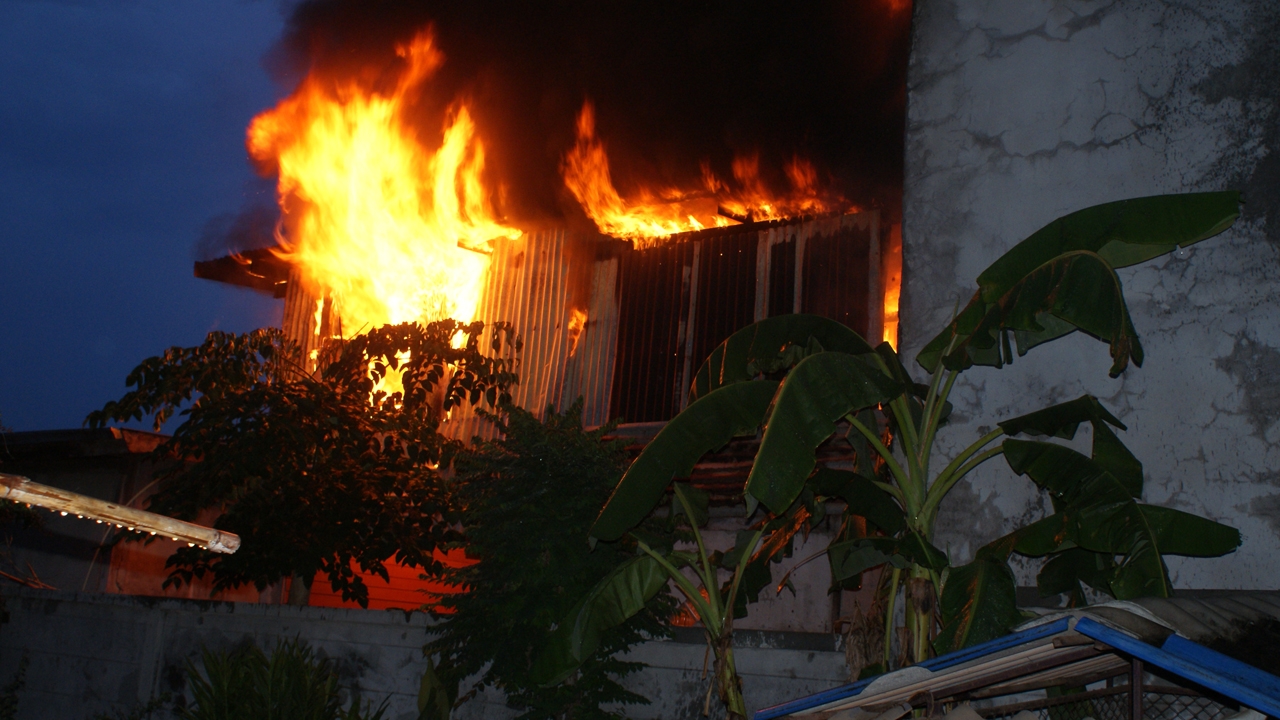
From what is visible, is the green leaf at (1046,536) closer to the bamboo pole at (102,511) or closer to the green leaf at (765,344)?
the green leaf at (765,344)

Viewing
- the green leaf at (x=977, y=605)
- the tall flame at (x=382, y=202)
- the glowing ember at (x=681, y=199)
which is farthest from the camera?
the tall flame at (x=382, y=202)

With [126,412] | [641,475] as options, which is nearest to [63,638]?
[126,412]

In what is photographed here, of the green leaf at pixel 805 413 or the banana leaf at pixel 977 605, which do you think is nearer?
the banana leaf at pixel 977 605

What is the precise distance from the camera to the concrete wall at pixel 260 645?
512cm

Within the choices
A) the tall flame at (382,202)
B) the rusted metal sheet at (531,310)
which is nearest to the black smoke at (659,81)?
the tall flame at (382,202)

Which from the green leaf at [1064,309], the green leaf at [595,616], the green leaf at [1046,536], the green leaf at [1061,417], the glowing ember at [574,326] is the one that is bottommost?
the green leaf at [595,616]

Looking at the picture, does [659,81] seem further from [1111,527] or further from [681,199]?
[1111,527]

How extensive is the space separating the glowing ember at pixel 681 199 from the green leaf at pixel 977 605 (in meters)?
5.96

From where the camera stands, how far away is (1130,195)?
539 centimetres

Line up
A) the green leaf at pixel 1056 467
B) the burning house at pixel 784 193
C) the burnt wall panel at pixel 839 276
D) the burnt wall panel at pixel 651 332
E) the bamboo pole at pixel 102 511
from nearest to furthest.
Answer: the bamboo pole at pixel 102 511 → the green leaf at pixel 1056 467 → the burning house at pixel 784 193 → the burnt wall panel at pixel 839 276 → the burnt wall panel at pixel 651 332

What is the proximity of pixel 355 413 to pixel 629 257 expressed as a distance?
3.31m

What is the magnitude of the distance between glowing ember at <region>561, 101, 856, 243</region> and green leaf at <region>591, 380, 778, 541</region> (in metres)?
5.52

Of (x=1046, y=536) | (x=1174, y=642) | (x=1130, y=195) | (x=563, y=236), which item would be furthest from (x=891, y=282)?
(x=1174, y=642)

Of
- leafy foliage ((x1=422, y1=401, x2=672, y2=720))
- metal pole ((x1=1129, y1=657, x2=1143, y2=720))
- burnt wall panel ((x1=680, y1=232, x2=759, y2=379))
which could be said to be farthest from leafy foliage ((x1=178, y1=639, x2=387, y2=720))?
metal pole ((x1=1129, y1=657, x2=1143, y2=720))
